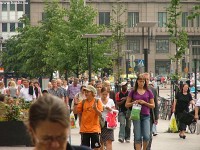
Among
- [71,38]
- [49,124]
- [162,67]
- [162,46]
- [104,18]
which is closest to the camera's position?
[49,124]

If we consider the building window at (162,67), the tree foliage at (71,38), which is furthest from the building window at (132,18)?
the tree foliage at (71,38)

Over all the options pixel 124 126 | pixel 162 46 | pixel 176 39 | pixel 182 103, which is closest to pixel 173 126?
pixel 182 103

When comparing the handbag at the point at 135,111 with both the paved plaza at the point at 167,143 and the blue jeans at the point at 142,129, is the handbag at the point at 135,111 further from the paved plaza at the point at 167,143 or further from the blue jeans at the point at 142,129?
the paved plaza at the point at 167,143

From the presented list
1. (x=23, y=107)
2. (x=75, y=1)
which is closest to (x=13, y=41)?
(x=75, y=1)

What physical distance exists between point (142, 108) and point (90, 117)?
4.46ft

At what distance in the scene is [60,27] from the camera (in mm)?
54844

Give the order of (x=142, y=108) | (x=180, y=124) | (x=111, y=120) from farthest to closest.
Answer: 1. (x=180, y=124)
2. (x=111, y=120)
3. (x=142, y=108)

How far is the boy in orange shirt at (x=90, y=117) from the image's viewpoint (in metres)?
13.9

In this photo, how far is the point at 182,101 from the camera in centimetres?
2148

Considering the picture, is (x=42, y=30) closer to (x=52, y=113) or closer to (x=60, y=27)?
(x=60, y=27)

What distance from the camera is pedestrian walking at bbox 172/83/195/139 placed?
69.4 ft

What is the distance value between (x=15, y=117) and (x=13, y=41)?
2820 inches

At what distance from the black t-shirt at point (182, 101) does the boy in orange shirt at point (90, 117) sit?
24.4 ft

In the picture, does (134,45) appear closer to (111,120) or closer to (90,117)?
(111,120)
